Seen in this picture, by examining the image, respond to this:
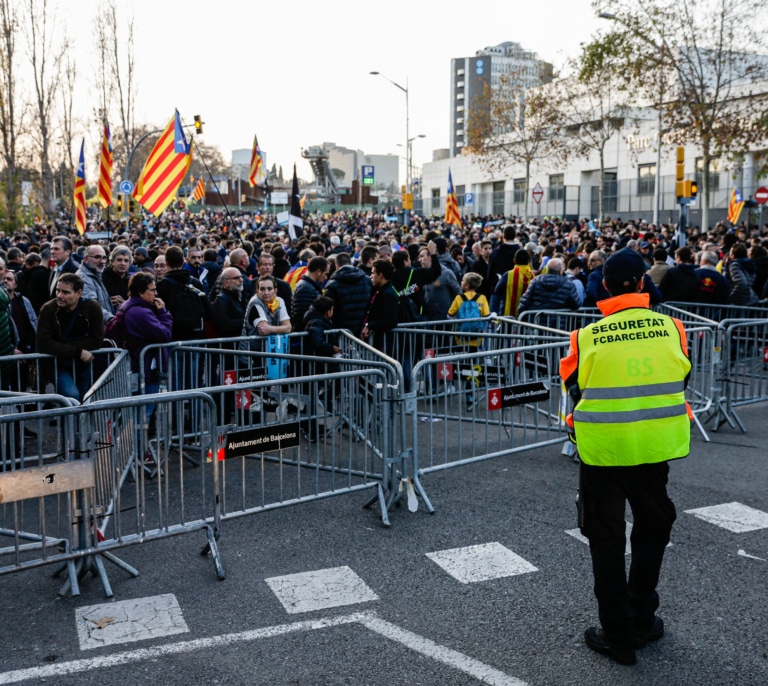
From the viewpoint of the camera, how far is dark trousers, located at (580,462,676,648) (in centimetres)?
435

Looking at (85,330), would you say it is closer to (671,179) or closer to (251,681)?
(251,681)

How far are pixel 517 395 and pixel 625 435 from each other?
2780 mm

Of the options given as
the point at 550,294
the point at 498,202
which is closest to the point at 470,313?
the point at 550,294

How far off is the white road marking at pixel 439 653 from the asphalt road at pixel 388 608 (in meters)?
0.01

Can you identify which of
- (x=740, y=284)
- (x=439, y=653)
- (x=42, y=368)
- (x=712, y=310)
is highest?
(x=740, y=284)

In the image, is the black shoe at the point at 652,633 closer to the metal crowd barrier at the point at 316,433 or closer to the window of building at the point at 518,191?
the metal crowd barrier at the point at 316,433

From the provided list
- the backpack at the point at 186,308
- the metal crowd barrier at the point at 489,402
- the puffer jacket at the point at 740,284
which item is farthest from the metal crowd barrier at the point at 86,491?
the puffer jacket at the point at 740,284

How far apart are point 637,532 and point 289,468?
320cm

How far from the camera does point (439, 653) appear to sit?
4430mm

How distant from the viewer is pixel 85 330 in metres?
7.93

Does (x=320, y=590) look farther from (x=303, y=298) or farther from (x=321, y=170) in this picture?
(x=321, y=170)

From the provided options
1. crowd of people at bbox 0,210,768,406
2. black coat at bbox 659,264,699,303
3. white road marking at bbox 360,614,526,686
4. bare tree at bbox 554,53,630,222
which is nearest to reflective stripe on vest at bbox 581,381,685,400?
white road marking at bbox 360,614,526,686

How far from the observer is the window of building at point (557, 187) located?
5831cm

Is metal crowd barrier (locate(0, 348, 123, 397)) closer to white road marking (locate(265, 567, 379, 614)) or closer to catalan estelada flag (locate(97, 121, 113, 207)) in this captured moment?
white road marking (locate(265, 567, 379, 614))
